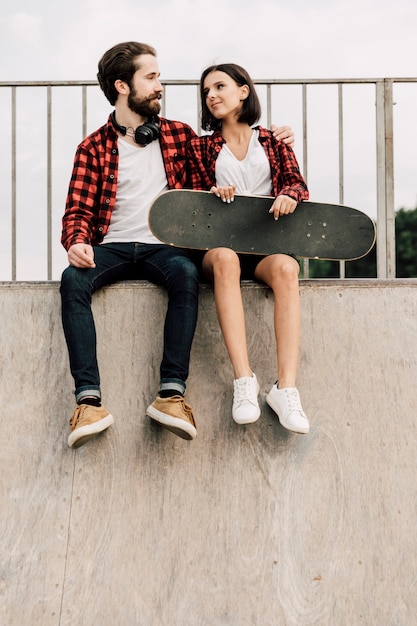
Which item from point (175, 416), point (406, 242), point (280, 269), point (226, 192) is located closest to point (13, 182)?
point (226, 192)

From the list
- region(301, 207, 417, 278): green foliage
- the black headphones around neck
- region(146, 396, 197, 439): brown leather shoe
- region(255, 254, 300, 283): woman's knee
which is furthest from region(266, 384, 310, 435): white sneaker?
region(301, 207, 417, 278): green foliage

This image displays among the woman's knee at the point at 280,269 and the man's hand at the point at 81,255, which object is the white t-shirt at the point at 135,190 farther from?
the woman's knee at the point at 280,269

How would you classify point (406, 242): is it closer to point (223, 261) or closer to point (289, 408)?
point (223, 261)

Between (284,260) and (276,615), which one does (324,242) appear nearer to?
(284,260)

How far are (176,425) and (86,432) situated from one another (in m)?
0.35

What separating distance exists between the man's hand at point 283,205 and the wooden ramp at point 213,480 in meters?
0.39

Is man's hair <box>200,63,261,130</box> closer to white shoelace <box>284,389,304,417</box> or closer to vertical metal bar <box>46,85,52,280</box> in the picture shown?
vertical metal bar <box>46,85,52,280</box>

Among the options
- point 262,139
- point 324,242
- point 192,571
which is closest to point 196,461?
point 192,571

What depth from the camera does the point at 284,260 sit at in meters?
2.95

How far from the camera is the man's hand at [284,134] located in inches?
130

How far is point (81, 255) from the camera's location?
290 centimetres

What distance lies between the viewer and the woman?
278 centimetres

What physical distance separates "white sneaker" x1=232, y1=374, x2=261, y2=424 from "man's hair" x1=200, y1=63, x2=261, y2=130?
1346 millimetres

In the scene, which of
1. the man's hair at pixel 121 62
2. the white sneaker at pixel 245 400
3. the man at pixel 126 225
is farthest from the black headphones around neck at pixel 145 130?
the white sneaker at pixel 245 400
